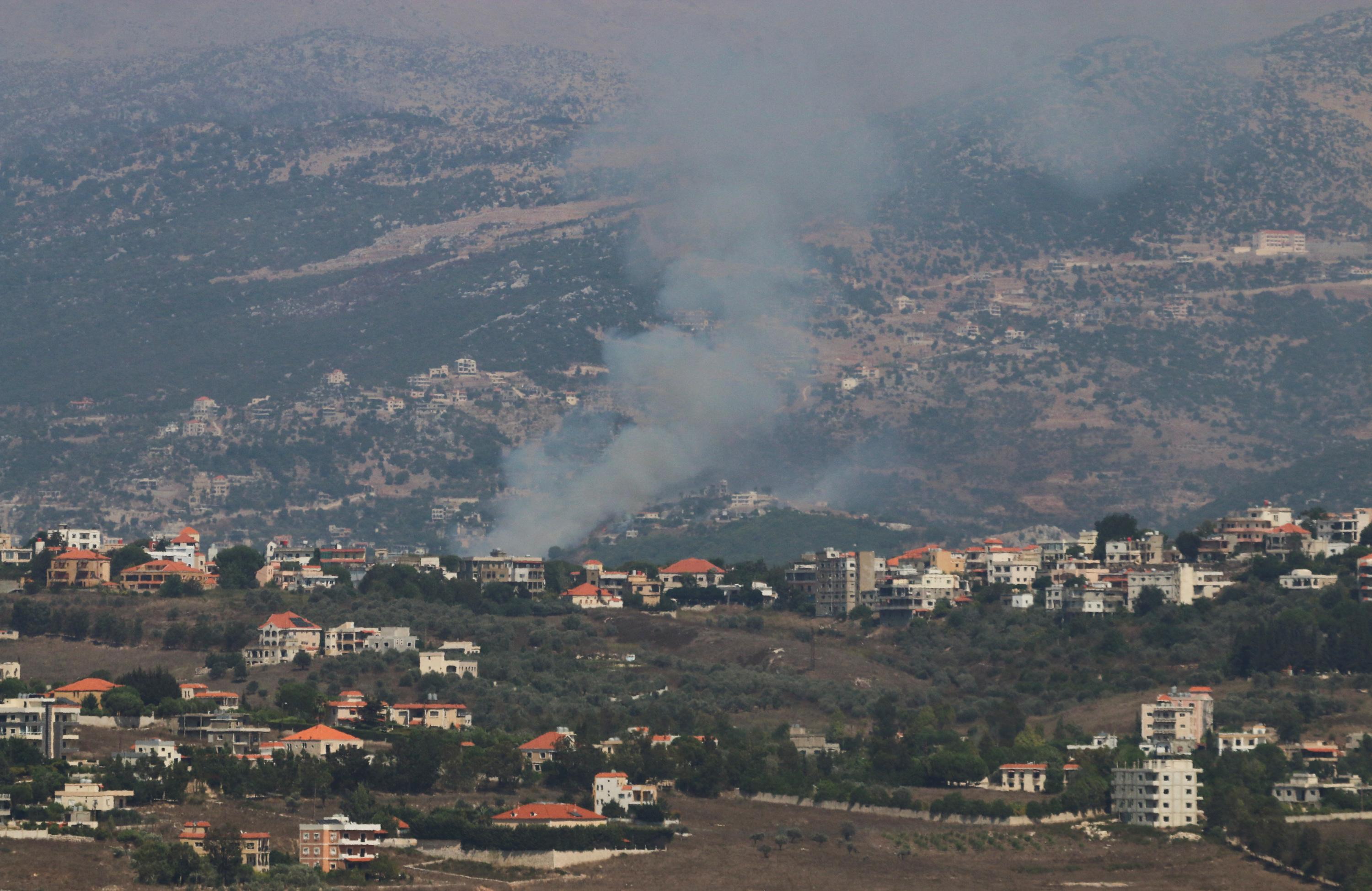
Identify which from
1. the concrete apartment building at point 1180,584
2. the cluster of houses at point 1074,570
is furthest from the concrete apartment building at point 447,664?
the concrete apartment building at point 1180,584

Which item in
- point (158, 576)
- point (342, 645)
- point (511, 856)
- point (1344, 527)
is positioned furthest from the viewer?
point (1344, 527)

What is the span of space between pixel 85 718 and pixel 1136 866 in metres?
41.6

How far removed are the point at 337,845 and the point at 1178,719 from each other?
42.3 m

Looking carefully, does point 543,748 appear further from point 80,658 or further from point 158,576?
point 158,576

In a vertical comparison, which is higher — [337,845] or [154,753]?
[154,753]

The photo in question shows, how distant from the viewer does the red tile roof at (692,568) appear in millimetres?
191500

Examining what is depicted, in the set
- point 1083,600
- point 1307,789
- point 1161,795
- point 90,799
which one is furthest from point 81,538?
point 1307,789

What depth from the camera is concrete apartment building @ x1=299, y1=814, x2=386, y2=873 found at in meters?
106

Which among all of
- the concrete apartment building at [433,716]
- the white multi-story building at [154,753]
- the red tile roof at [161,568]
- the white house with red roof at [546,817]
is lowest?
the white house with red roof at [546,817]

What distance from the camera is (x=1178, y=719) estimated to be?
136 metres

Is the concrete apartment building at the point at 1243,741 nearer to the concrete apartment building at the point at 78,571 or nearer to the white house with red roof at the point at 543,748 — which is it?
the white house with red roof at the point at 543,748

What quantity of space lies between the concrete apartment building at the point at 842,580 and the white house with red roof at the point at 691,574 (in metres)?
7.03

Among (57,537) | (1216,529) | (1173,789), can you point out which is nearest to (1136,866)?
(1173,789)

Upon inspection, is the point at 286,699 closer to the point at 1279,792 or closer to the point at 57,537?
the point at 1279,792
